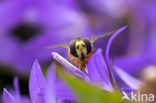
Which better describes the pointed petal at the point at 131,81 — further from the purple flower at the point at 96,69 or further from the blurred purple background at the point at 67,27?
the blurred purple background at the point at 67,27

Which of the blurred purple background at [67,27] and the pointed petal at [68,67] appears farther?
the blurred purple background at [67,27]

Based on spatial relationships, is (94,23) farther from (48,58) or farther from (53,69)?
(53,69)

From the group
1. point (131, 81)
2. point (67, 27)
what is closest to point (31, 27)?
point (67, 27)

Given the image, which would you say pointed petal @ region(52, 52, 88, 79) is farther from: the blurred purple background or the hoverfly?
the blurred purple background

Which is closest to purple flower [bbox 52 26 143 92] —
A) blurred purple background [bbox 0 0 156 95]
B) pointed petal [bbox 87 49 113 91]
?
pointed petal [bbox 87 49 113 91]

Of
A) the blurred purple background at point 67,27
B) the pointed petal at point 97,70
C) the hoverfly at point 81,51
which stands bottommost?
the pointed petal at point 97,70

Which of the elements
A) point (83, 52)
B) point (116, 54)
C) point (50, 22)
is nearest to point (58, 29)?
point (50, 22)

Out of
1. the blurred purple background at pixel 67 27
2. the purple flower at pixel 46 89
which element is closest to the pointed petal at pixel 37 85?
the purple flower at pixel 46 89
